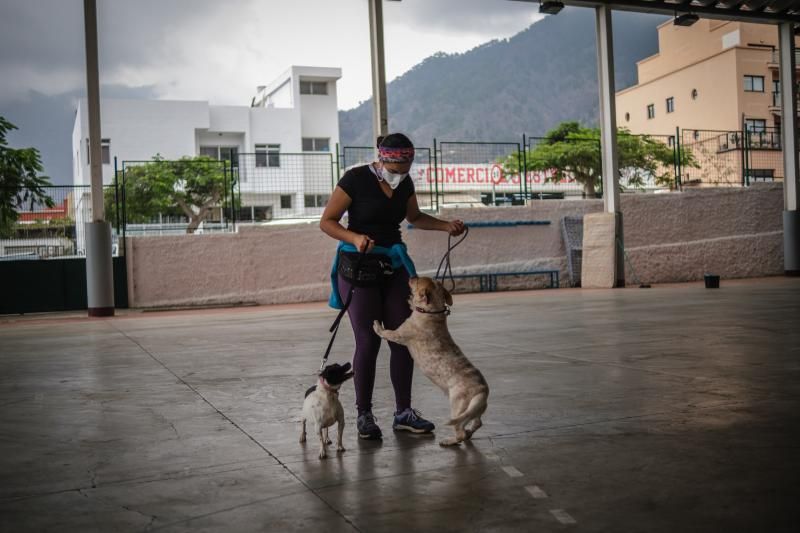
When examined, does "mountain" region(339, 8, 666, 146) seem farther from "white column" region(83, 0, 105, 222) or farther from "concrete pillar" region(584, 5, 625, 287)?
"white column" region(83, 0, 105, 222)

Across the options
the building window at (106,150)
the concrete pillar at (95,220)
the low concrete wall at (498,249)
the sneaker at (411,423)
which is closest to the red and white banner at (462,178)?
the low concrete wall at (498,249)

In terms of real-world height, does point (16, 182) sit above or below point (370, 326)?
above

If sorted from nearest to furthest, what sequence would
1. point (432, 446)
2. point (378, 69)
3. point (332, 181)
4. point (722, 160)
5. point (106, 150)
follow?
point (432, 446) < point (378, 69) < point (332, 181) < point (722, 160) < point (106, 150)

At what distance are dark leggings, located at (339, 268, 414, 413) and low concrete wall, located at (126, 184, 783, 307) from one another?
14537 mm

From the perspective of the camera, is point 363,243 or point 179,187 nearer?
point 363,243

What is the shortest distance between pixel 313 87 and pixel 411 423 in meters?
51.0

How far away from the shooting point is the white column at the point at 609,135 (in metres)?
19.4

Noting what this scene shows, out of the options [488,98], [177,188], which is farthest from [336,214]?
[488,98]

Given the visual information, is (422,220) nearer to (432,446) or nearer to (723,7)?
(432,446)

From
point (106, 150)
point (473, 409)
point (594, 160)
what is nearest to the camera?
point (473, 409)

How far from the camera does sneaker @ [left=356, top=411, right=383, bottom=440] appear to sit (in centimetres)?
432

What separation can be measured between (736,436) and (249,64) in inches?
7644

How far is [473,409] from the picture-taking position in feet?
13.1


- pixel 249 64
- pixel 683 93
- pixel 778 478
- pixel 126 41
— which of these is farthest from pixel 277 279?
pixel 249 64
